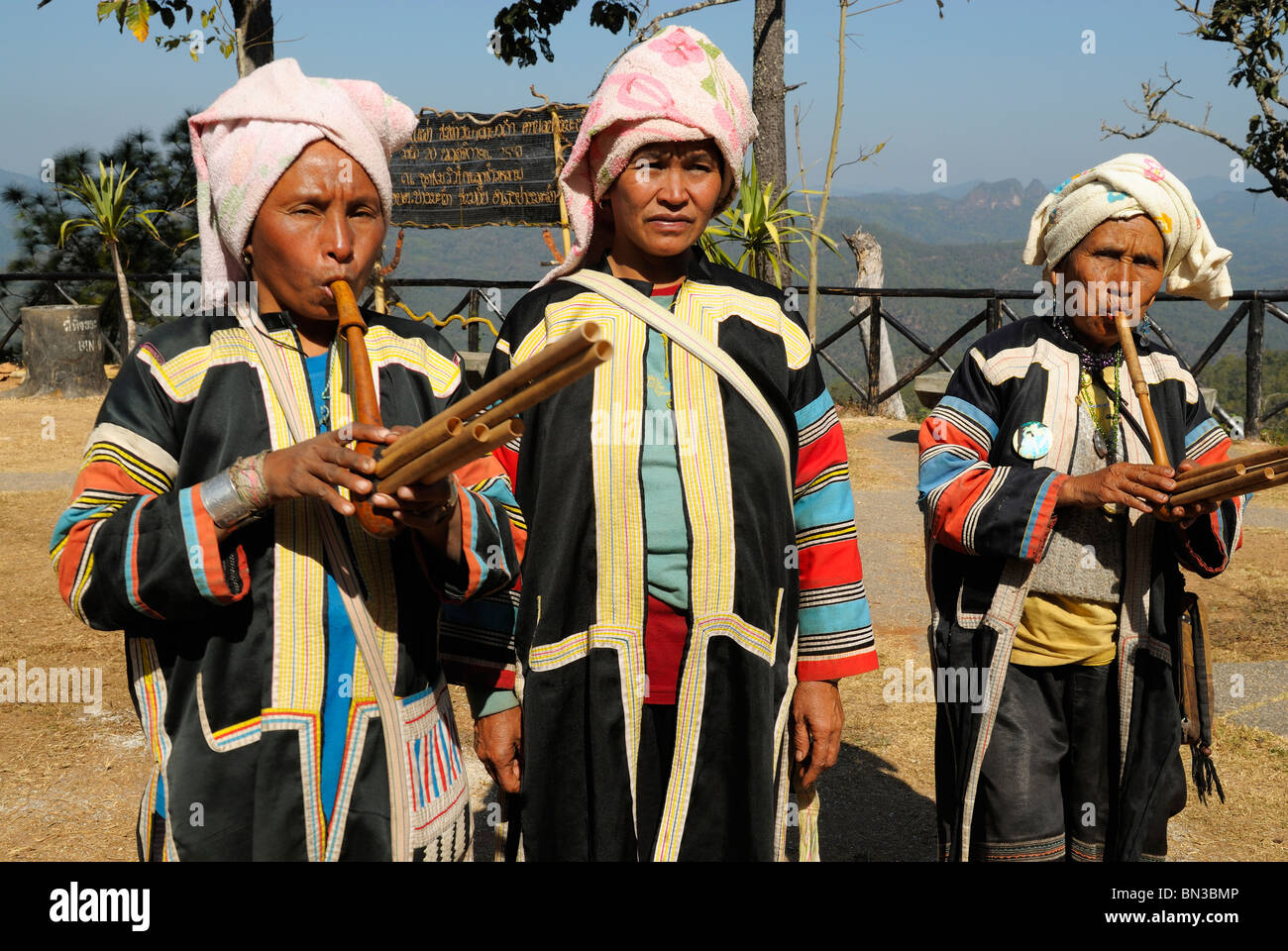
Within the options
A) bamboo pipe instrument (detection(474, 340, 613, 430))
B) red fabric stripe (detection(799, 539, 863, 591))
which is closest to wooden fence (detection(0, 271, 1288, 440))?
red fabric stripe (detection(799, 539, 863, 591))

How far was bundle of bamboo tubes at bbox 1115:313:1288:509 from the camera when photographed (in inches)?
90.2

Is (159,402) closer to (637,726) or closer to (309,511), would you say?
(309,511)

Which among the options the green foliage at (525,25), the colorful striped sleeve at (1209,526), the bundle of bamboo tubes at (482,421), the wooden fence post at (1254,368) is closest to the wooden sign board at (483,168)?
the green foliage at (525,25)

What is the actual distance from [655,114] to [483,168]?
965 centimetres

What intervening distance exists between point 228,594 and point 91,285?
18273 mm

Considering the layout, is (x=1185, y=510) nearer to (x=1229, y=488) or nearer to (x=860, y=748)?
(x=1229, y=488)

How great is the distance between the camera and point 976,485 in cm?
279

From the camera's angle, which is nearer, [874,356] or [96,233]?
[874,356]

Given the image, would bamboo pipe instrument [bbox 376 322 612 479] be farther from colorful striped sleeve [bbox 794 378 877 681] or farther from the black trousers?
the black trousers

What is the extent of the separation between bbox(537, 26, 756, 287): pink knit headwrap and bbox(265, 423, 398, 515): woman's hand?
0.92m

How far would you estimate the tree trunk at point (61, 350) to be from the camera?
533 inches

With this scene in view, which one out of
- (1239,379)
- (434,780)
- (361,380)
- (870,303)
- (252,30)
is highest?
(1239,379)

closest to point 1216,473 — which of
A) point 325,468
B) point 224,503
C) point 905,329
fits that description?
point 325,468
